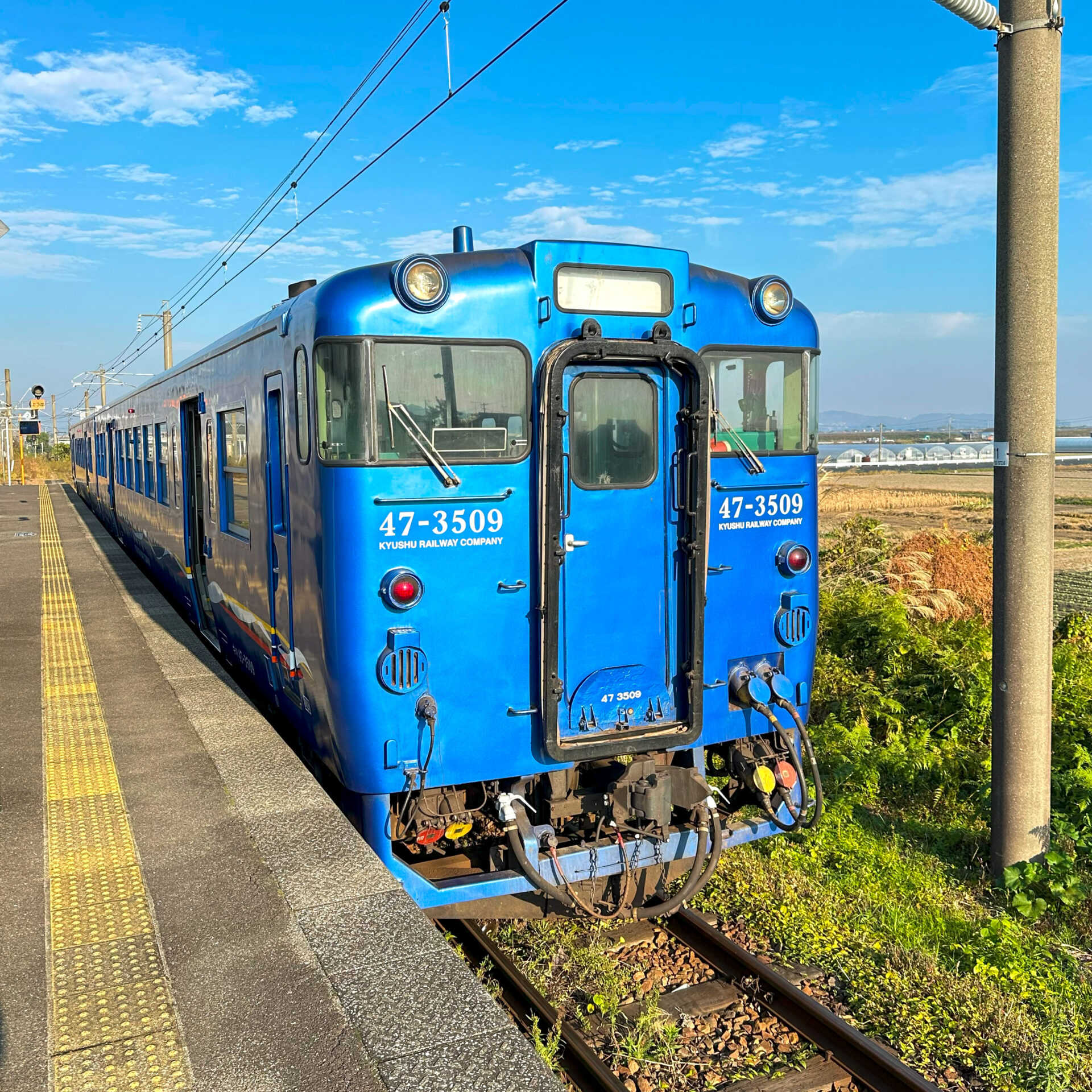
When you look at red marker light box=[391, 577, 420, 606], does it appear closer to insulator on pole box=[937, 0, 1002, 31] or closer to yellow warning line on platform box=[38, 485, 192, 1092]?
yellow warning line on platform box=[38, 485, 192, 1092]

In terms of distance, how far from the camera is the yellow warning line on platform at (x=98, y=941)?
3.12 meters

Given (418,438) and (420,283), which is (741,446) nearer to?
(418,438)

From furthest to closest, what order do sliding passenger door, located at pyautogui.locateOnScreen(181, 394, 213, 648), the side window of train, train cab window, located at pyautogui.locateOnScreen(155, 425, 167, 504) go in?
train cab window, located at pyautogui.locateOnScreen(155, 425, 167, 504)
sliding passenger door, located at pyautogui.locateOnScreen(181, 394, 213, 648)
the side window of train

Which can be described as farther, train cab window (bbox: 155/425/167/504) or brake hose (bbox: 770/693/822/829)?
train cab window (bbox: 155/425/167/504)

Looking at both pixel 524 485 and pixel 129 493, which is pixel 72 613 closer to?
pixel 129 493

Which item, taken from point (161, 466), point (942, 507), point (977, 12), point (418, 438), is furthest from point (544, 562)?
point (942, 507)

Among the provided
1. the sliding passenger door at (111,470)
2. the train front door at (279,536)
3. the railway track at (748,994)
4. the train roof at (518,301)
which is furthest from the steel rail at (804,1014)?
the sliding passenger door at (111,470)

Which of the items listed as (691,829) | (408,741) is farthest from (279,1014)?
(691,829)

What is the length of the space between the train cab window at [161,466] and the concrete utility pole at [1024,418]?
9045 mm

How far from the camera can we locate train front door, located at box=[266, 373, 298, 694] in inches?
216

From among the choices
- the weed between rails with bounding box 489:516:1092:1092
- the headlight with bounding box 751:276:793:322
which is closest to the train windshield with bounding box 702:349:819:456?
the headlight with bounding box 751:276:793:322

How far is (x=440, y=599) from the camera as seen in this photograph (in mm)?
4680

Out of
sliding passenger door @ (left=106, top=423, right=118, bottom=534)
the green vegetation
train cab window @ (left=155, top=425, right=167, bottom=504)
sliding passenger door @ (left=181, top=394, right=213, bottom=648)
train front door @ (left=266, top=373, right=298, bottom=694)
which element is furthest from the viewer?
sliding passenger door @ (left=106, top=423, right=118, bottom=534)

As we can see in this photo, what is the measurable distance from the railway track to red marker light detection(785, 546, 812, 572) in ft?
6.56
